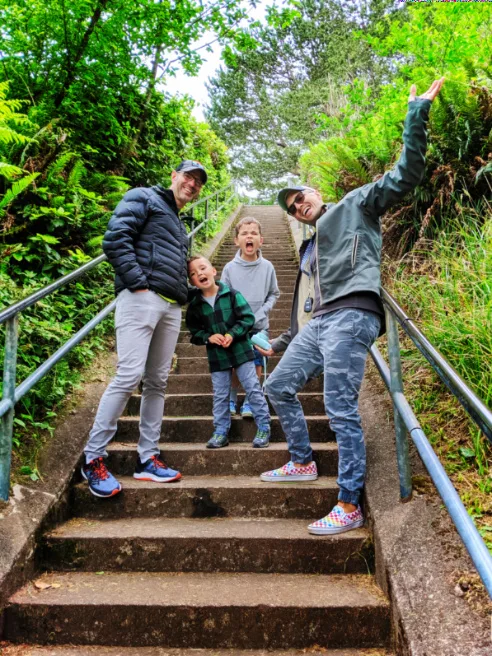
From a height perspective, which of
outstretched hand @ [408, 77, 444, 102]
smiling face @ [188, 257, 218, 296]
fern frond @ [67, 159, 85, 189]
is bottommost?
smiling face @ [188, 257, 218, 296]

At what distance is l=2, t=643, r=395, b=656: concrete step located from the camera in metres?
1.98

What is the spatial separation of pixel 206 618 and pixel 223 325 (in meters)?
1.79

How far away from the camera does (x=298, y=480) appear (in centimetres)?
285

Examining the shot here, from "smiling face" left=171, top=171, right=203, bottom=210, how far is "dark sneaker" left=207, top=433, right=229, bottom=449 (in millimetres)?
1442

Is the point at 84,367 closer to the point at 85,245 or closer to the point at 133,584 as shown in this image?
the point at 85,245

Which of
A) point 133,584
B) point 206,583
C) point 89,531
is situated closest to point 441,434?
point 206,583

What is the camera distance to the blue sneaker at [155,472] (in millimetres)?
2846

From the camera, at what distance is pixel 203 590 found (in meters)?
2.18

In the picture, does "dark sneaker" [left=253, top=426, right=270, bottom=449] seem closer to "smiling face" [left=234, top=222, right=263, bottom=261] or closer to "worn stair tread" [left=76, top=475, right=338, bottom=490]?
"worn stair tread" [left=76, top=475, right=338, bottom=490]

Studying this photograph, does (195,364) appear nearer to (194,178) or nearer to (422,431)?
(194,178)

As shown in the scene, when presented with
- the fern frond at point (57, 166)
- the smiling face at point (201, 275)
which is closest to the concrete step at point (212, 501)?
the smiling face at point (201, 275)

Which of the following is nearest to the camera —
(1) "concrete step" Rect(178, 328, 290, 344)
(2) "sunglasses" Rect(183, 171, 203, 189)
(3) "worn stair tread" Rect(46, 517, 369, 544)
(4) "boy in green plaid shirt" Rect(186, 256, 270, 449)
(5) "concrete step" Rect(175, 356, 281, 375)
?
(3) "worn stair tread" Rect(46, 517, 369, 544)

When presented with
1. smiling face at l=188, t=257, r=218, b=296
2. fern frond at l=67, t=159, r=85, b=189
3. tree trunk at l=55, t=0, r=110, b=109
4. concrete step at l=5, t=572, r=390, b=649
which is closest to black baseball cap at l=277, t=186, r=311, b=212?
smiling face at l=188, t=257, r=218, b=296

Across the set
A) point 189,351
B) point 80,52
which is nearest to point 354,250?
point 189,351
